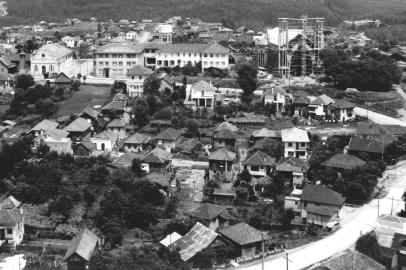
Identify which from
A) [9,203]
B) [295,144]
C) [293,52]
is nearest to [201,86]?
[295,144]

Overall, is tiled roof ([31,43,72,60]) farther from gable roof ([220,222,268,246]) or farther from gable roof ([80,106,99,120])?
gable roof ([220,222,268,246])

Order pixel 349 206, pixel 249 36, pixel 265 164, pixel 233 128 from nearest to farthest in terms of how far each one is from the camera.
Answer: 1. pixel 349 206
2. pixel 265 164
3. pixel 233 128
4. pixel 249 36

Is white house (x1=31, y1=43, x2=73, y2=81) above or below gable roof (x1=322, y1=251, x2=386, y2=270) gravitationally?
above

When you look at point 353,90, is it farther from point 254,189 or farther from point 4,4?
point 4,4

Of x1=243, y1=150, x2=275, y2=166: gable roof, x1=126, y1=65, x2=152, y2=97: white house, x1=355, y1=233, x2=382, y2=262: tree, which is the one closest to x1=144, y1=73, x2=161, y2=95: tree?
x1=126, y1=65, x2=152, y2=97: white house

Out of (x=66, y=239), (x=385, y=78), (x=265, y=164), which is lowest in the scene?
(x=66, y=239)

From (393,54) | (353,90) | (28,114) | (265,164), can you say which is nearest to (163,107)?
(28,114)
